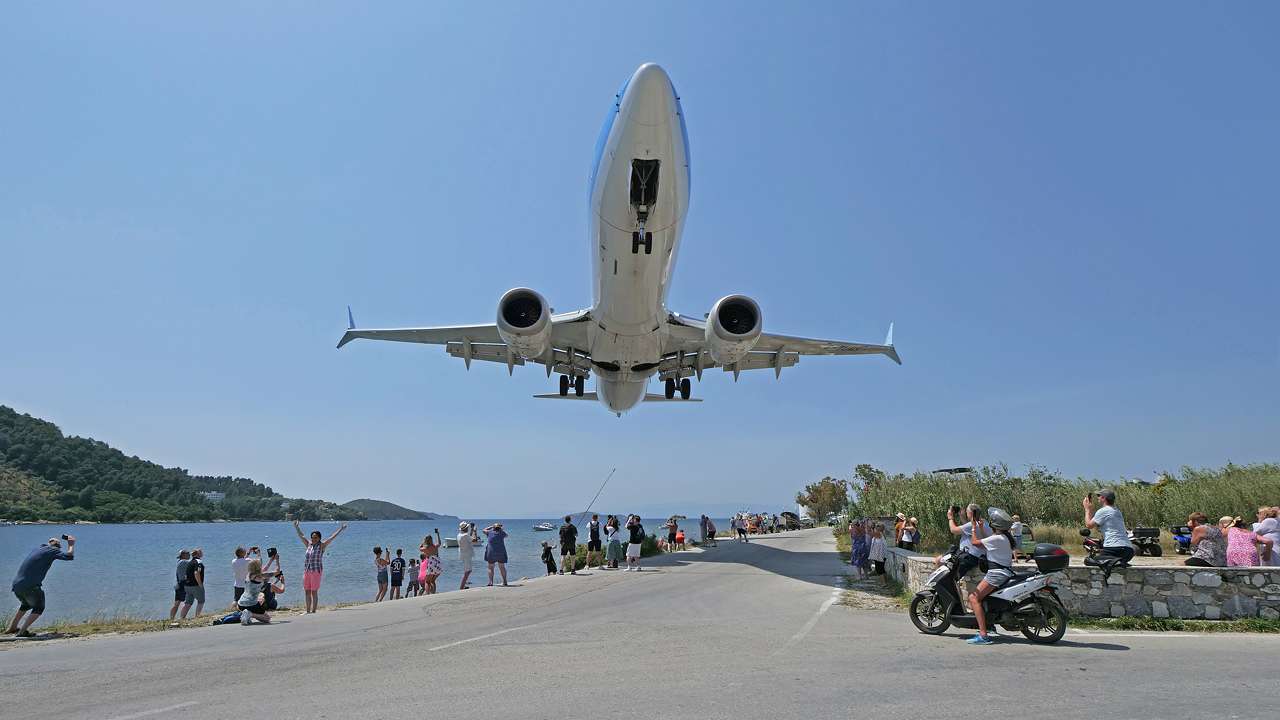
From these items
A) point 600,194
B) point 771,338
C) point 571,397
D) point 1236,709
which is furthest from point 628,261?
point 1236,709

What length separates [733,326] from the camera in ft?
50.7

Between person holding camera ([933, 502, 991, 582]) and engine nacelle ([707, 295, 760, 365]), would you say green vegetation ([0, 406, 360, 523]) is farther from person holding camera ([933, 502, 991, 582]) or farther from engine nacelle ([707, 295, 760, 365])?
person holding camera ([933, 502, 991, 582])

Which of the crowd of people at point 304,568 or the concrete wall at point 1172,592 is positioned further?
the crowd of people at point 304,568

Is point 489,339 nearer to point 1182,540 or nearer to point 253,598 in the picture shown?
point 253,598

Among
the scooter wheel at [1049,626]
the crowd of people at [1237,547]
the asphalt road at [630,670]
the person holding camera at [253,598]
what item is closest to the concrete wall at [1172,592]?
the crowd of people at [1237,547]

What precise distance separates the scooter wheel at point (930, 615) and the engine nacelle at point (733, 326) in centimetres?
806

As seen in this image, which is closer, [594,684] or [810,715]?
[810,715]

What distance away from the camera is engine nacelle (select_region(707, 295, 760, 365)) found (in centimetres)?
1526

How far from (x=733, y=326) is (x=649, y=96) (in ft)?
19.1

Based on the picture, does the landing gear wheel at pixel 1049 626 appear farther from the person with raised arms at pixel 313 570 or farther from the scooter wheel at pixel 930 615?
the person with raised arms at pixel 313 570

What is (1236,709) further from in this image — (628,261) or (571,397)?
(571,397)

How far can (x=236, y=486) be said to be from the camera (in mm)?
185500

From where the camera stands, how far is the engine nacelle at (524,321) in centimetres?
1472

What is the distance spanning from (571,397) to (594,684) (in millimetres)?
17369
